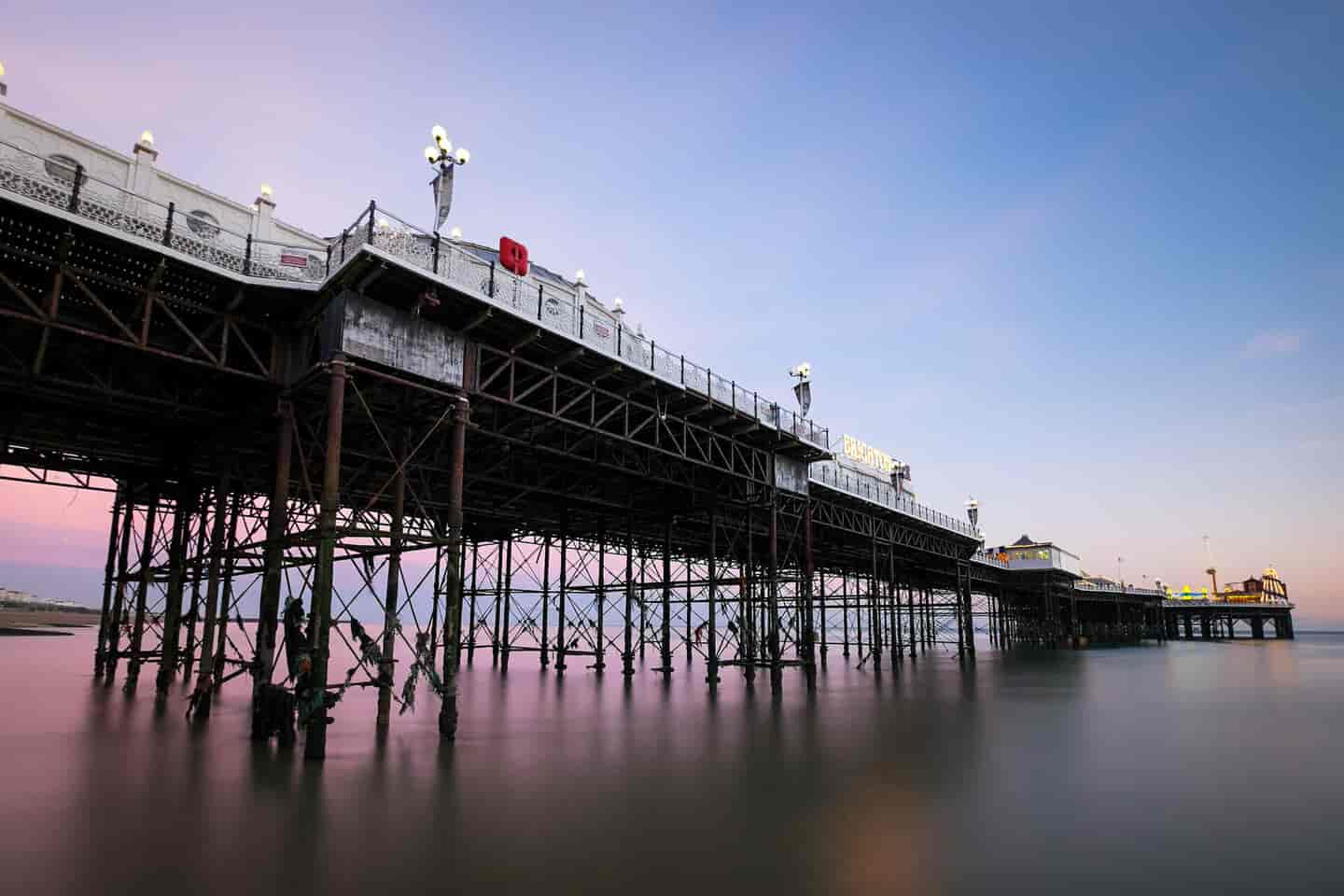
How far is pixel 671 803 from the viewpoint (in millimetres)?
12109

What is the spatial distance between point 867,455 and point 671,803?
191 ft

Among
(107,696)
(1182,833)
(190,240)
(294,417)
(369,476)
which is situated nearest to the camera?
(1182,833)

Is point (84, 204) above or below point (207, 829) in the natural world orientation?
above

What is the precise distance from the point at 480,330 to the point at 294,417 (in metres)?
5.50

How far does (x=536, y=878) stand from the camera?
27.6 feet

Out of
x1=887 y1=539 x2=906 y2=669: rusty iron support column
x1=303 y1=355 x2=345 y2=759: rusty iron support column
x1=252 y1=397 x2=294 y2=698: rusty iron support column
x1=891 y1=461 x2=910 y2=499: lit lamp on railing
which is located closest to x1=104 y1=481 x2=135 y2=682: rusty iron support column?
x1=252 y1=397 x2=294 y2=698: rusty iron support column

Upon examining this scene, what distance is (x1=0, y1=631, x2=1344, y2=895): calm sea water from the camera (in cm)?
869

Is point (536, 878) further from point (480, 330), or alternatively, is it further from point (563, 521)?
point (563, 521)

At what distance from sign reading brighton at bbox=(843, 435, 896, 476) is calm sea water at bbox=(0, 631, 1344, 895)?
40712 millimetres

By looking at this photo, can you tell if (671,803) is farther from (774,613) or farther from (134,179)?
(774,613)

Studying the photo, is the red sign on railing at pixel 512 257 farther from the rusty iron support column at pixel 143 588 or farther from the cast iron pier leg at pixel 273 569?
the rusty iron support column at pixel 143 588

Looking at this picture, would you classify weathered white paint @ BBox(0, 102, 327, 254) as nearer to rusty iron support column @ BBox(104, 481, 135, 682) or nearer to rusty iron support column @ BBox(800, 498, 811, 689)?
rusty iron support column @ BBox(104, 481, 135, 682)

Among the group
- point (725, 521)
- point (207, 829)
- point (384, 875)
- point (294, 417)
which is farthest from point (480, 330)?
point (725, 521)

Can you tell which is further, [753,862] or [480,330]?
[480,330]
